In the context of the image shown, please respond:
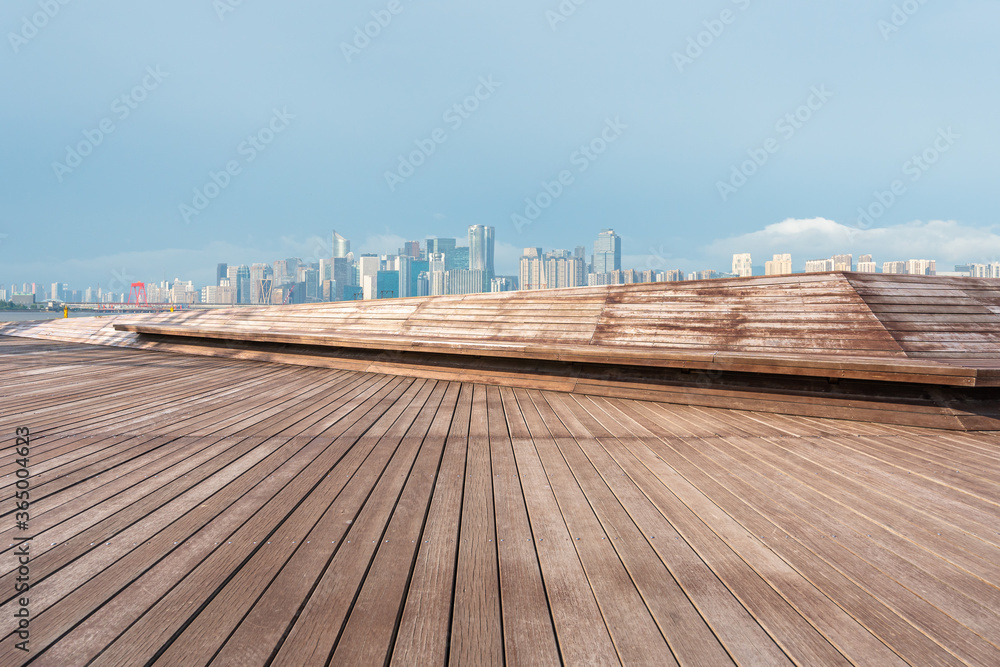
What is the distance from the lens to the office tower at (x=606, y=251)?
158m

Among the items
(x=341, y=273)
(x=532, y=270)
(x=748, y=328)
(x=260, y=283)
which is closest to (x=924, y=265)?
(x=748, y=328)

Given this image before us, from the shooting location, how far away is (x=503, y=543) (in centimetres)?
156

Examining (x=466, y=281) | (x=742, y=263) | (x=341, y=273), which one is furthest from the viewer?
(x=466, y=281)

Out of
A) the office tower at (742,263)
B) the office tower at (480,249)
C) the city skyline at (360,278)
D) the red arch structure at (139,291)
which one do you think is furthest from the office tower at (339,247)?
the office tower at (742,263)

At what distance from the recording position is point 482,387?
4.47 metres

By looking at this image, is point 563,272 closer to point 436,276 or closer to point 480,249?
point 436,276

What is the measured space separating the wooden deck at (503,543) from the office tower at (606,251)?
158372 mm

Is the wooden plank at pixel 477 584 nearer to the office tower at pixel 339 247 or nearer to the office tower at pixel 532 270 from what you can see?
the office tower at pixel 532 270

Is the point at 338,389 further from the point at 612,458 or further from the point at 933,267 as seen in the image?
the point at 933,267

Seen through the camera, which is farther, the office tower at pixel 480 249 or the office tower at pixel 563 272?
the office tower at pixel 480 249

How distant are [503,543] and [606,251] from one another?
167133 millimetres

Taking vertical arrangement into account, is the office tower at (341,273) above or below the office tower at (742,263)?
above

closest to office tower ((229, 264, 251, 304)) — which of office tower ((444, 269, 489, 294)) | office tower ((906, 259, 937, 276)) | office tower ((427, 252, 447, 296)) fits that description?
office tower ((427, 252, 447, 296))

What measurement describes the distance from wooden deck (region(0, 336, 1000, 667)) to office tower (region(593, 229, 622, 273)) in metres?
158
